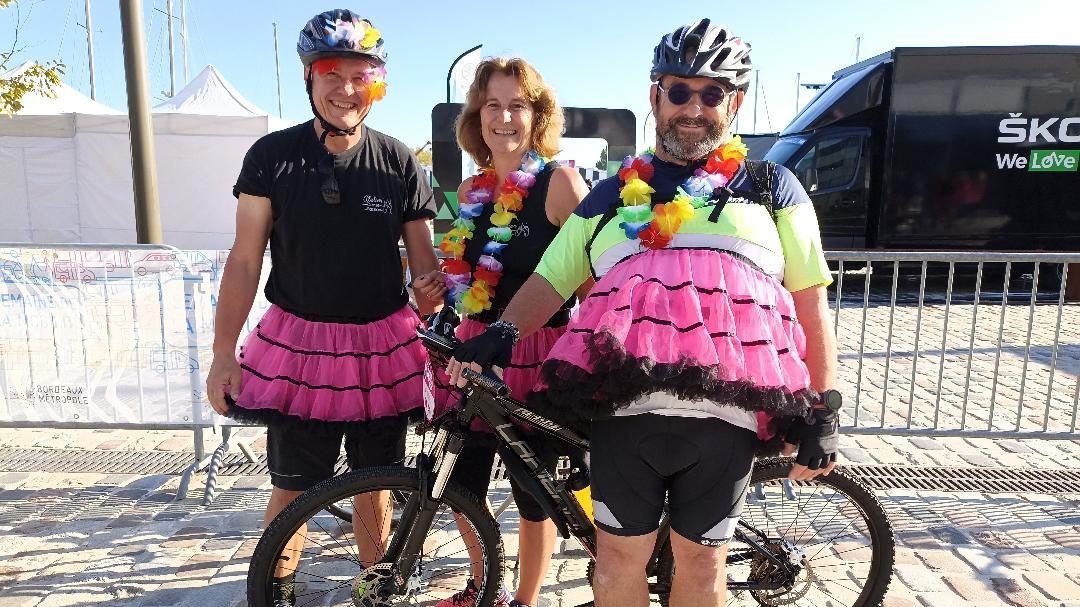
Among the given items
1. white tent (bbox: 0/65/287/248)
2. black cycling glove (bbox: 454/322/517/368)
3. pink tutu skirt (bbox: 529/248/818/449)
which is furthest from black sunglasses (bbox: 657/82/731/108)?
white tent (bbox: 0/65/287/248)

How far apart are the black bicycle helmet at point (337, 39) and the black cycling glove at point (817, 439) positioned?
1672 millimetres

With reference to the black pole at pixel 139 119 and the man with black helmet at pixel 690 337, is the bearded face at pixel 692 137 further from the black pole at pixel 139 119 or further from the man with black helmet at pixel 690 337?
the black pole at pixel 139 119

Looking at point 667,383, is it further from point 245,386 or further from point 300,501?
point 245,386

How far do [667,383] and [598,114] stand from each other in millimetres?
5997

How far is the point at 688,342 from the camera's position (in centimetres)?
168

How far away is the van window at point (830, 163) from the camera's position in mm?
10516

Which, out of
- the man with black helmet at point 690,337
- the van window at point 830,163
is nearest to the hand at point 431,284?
the man with black helmet at point 690,337

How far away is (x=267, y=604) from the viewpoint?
7.06ft

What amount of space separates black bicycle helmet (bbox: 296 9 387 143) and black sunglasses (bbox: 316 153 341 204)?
0.11 m

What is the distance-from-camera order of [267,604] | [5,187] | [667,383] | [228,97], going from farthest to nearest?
[228,97], [5,187], [267,604], [667,383]

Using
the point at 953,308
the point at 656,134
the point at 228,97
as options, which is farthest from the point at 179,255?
the point at 228,97

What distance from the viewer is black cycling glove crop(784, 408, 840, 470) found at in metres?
1.83

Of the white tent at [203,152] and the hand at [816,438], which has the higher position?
the white tent at [203,152]

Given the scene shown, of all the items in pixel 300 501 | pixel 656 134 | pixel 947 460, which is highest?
pixel 656 134
